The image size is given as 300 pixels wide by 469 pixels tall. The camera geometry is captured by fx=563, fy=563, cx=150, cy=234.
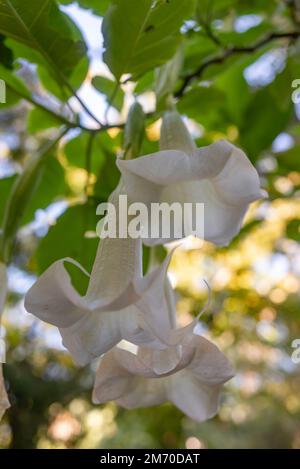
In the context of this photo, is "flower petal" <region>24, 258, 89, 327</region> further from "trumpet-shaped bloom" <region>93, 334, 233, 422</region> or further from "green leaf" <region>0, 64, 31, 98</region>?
"green leaf" <region>0, 64, 31, 98</region>

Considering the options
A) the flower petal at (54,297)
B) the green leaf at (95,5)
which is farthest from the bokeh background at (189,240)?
the flower petal at (54,297)

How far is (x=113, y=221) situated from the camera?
1.44 ft

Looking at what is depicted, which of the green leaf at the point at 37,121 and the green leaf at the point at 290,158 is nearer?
the green leaf at the point at 37,121

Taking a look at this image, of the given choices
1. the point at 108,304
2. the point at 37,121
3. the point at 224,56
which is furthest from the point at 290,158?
the point at 108,304

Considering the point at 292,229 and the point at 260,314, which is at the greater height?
the point at 292,229

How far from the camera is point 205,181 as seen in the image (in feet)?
1.51

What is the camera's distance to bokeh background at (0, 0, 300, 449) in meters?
→ 0.70

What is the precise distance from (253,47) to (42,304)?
55 centimetres

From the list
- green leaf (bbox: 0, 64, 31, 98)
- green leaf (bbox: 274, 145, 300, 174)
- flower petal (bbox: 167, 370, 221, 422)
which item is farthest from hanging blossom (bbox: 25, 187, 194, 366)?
green leaf (bbox: 274, 145, 300, 174)

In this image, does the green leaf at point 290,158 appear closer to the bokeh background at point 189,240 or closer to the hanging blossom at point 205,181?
the bokeh background at point 189,240

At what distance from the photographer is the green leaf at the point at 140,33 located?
1.58ft

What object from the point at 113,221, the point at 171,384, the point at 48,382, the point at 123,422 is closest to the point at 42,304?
the point at 113,221

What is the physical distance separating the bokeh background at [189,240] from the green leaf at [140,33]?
0.14ft
